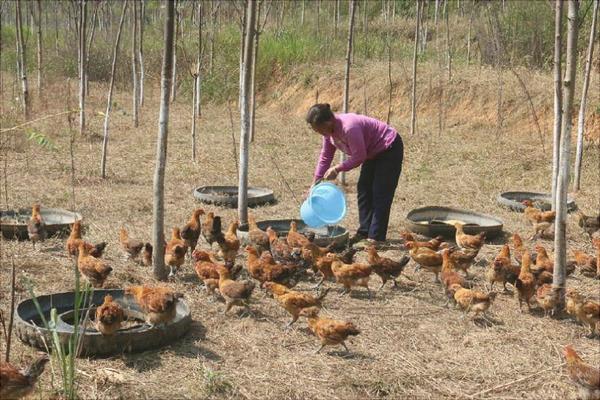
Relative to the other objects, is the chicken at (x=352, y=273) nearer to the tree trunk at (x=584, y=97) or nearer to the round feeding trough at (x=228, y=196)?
the round feeding trough at (x=228, y=196)

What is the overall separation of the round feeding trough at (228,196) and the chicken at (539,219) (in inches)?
150

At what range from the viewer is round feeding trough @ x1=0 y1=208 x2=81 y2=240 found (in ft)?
26.1

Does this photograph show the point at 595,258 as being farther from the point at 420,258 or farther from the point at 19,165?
the point at 19,165

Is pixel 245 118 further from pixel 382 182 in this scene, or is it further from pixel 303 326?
pixel 303 326

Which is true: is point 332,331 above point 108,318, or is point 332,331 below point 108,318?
below

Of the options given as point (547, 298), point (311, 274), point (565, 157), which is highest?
point (565, 157)

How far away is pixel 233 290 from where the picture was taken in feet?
19.9

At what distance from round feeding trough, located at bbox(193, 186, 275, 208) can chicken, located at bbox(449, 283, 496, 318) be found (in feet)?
15.4

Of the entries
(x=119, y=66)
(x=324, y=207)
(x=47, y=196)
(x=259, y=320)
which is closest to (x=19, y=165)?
(x=47, y=196)

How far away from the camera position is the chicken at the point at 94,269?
251 inches

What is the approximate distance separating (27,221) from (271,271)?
11.2 ft

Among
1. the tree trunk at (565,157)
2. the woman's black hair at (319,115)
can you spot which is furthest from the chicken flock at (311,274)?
the woman's black hair at (319,115)

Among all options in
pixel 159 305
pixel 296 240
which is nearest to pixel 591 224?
pixel 296 240

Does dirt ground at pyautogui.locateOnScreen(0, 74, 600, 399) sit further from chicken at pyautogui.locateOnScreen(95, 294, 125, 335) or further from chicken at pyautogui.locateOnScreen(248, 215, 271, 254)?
chicken at pyautogui.locateOnScreen(248, 215, 271, 254)
